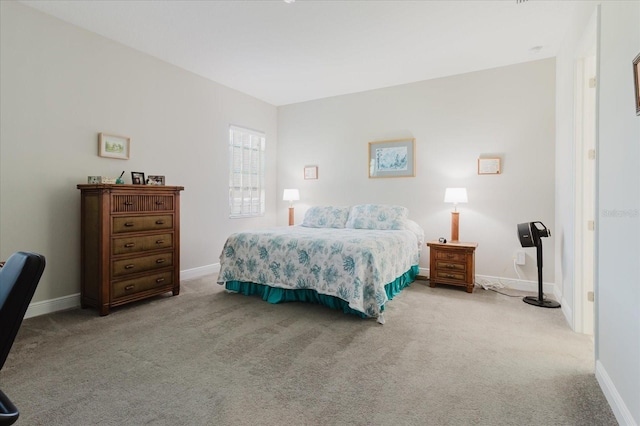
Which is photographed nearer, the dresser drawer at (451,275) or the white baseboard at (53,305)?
the white baseboard at (53,305)

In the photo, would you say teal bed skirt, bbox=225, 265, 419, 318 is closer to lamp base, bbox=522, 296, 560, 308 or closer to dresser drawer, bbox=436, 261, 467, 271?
dresser drawer, bbox=436, 261, 467, 271

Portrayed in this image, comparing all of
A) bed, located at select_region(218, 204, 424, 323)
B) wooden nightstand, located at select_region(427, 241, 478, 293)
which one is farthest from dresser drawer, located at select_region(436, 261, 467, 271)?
bed, located at select_region(218, 204, 424, 323)

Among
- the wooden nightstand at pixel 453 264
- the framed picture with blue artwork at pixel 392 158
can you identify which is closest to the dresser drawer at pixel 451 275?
the wooden nightstand at pixel 453 264

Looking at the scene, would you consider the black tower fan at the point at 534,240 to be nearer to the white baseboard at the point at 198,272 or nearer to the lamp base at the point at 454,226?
the lamp base at the point at 454,226

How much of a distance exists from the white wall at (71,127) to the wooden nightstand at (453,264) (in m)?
3.22

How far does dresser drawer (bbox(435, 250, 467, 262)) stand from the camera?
155 inches

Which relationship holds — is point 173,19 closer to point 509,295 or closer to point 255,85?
point 255,85

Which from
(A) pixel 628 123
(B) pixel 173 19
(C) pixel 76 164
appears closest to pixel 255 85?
(B) pixel 173 19

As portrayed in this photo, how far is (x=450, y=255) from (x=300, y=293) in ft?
6.38

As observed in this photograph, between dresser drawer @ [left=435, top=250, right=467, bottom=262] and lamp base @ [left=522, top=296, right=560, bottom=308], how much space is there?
75 cm

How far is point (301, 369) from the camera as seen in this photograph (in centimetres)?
209

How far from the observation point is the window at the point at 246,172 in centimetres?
519

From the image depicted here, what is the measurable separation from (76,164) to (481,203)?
15.7 feet

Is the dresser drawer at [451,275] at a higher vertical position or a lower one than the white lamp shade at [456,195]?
lower
